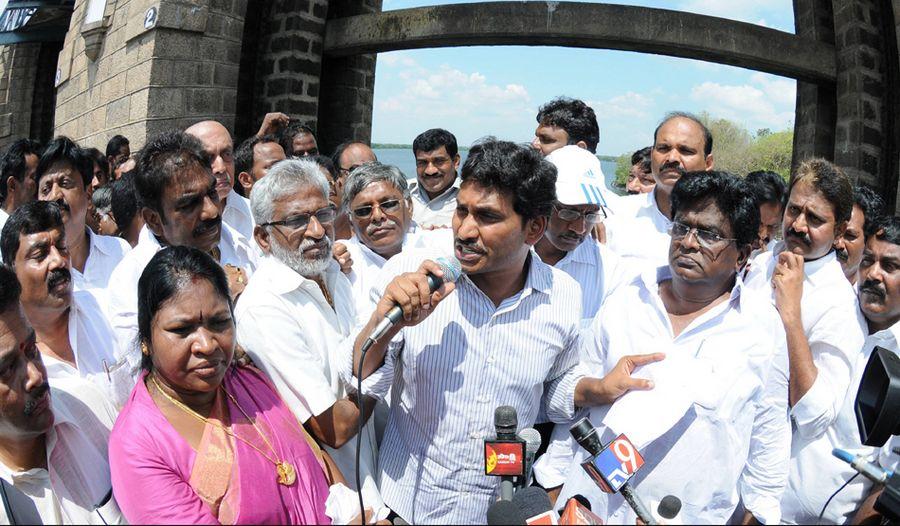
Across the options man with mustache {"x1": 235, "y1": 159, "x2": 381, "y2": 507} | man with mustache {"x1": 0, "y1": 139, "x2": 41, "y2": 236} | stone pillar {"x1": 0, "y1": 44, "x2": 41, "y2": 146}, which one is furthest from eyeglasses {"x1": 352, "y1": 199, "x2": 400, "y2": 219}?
stone pillar {"x1": 0, "y1": 44, "x2": 41, "y2": 146}

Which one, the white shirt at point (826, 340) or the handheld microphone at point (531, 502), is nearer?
the handheld microphone at point (531, 502)

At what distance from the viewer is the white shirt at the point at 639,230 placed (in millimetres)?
3762

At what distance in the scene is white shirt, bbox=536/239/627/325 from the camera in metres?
3.18

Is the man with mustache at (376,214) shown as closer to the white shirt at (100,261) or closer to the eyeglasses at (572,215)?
the eyeglasses at (572,215)

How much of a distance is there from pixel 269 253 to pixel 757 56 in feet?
22.6

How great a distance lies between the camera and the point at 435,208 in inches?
201

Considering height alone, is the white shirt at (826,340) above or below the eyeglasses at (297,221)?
below

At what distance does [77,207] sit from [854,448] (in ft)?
12.0

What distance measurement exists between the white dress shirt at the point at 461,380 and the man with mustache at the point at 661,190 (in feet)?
5.21

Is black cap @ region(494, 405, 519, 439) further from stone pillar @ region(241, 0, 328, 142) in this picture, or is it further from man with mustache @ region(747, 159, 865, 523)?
stone pillar @ region(241, 0, 328, 142)

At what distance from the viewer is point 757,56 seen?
775 cm

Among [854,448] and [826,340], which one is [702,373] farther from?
[854,448]

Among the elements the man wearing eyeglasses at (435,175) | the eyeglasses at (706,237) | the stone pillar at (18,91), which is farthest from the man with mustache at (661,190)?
the stone pillar at (18,91)

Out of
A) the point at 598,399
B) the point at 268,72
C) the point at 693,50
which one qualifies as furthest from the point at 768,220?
the point at 268,72
